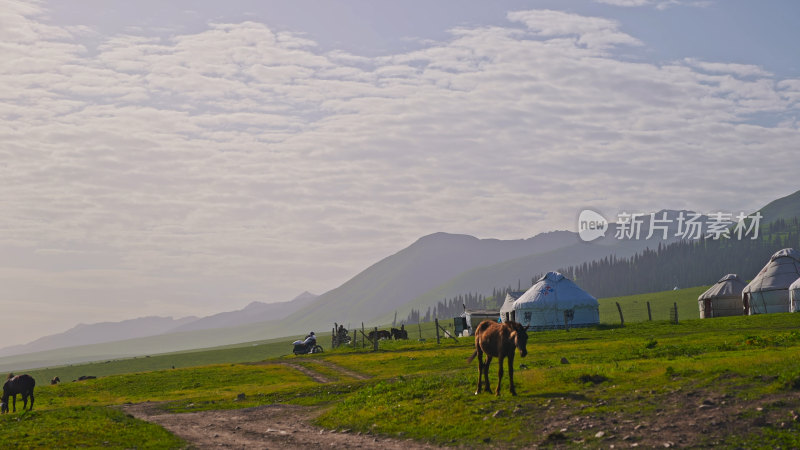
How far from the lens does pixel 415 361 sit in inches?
2098

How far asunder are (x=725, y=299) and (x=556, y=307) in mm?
24171

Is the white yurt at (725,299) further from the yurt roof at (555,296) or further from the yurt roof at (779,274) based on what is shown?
the yurt roof at (555,296)

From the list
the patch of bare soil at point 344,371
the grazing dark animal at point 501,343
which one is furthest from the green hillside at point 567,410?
the patch of bare soil at point 344,371

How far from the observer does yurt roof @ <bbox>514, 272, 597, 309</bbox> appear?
273 ft

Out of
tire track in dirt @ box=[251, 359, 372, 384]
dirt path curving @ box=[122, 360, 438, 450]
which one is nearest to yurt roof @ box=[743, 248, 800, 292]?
tire track in dirt @ box=[251, 359, 372, 384]

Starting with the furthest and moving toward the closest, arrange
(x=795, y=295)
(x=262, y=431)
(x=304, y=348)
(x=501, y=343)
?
(x=304, y=348) < (x=795, y=295) < (x=262, y=431) < (x=501, y=343)

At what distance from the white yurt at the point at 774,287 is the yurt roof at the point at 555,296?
18.6 m

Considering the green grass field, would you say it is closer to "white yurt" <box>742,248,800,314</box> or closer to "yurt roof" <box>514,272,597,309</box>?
"yurt roof" <box>514,272,597,309</box>

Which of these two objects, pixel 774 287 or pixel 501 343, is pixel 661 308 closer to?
pixel 774 287

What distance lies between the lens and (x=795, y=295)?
80.1 metres

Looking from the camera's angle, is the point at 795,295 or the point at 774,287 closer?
the point at 795,295

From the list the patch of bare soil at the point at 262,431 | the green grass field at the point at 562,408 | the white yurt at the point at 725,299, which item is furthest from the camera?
the white yurt at the point at 725,299

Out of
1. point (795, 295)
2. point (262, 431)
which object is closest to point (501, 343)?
point (262, 431)

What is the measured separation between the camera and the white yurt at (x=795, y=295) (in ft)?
261
